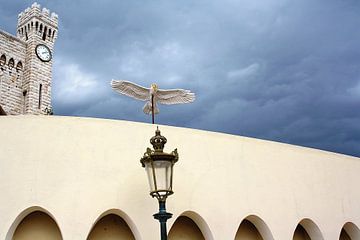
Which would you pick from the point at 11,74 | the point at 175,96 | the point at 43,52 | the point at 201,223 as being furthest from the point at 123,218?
the point at 43,52

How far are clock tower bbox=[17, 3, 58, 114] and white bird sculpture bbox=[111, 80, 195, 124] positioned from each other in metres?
22.9

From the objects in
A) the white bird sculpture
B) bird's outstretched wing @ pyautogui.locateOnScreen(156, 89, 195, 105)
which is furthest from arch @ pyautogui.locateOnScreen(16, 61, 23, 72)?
bird's outstretched wing @ pyautogui.locateOnScreen(156, 89, 195, 105)

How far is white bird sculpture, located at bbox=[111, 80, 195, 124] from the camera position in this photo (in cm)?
1054

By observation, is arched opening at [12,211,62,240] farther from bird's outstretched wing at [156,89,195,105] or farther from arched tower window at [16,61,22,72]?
arched tower window at [16,61,22,72]

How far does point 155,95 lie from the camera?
35.2ft

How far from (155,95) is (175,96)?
458 millimetres

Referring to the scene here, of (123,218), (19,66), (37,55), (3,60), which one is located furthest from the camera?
(37,55)

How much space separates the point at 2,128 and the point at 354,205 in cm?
811

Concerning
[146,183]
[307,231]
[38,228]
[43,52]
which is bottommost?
[38,228]

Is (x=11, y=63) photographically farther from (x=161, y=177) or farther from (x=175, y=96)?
(x=161, y=177)

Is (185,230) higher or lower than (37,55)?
lower

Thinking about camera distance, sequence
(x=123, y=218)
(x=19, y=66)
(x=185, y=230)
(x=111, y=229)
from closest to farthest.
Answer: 1. (x=123, y=218)
2. (x=111, y=229)
3. (x=185, y=230)
4. (x=19, y=66)

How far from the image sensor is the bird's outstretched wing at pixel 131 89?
33.4 ft

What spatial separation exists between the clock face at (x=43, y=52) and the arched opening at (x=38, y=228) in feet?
89.1
